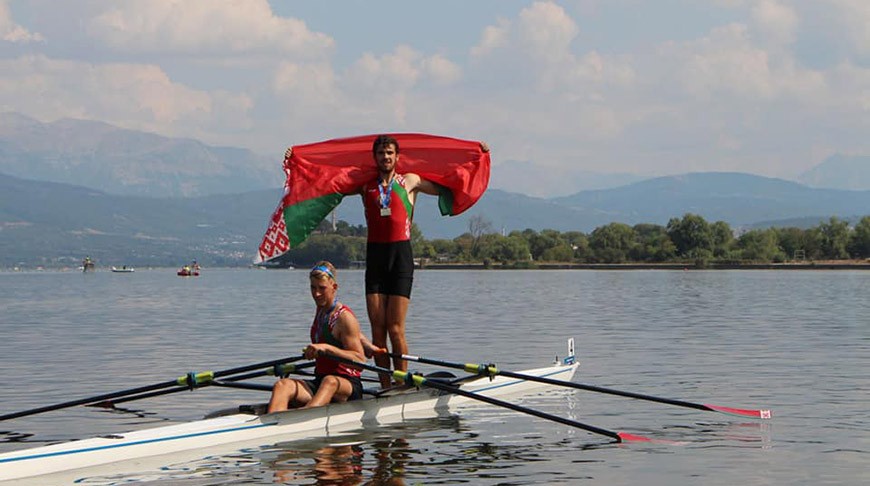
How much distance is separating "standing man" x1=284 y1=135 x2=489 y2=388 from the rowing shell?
661 mm

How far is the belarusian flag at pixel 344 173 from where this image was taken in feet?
57.2

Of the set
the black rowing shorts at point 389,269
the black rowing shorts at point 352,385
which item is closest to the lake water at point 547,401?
the black rowing shorts at point 352,385

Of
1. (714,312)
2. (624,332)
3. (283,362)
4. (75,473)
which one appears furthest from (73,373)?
(714,312)

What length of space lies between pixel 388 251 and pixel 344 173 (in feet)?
5.81

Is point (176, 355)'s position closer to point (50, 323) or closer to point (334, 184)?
point (334, 184)

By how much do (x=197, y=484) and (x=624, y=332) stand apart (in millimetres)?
25356

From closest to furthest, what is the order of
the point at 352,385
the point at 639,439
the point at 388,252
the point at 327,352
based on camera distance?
the point at 327,352, the point at 639,439, the point at 352,385, the point at 388,252

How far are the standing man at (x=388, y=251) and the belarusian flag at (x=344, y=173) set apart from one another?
952 mm

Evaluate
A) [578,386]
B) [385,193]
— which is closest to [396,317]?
[385,193]

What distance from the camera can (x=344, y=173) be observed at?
17391 millimetres

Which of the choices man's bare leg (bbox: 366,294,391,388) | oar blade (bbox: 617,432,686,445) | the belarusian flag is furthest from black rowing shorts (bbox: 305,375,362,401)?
oar blade (bbox: 617,432,686,445)

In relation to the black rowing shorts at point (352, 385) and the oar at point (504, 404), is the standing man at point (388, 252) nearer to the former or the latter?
the black rowing shorts at point (352, 385)

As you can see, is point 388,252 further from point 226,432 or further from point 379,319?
point 226,432

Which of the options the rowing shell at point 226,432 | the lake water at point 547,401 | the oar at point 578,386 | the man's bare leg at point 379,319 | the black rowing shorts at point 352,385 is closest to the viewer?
the rowing shell at point 226,432
